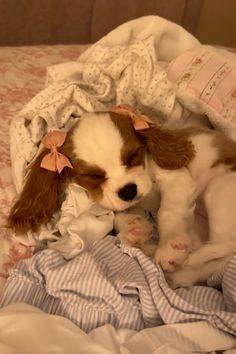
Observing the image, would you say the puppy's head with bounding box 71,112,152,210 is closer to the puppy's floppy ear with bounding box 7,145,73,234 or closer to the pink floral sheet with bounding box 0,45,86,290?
the puppy's floppy ear with bounding box 7,145,73,234

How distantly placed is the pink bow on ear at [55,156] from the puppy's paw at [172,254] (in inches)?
13.2

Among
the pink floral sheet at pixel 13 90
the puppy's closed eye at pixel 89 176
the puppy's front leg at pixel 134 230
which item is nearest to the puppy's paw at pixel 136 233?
the puppy's front leg at pixel 134 230

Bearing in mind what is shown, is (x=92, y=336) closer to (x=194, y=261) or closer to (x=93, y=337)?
(x=93, y=337)

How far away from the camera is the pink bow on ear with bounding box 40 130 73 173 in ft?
4.35

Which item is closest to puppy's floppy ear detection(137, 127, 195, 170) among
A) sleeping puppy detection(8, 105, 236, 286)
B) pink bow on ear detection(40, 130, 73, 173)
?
sleeping puppy detection(8, 105, 236, 286)

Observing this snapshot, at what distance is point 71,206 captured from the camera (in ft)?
4.49

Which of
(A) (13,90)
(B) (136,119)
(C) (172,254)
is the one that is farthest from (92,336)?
(A) (13,90)

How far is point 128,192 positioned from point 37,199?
0.24m

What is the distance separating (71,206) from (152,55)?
64 centimetres

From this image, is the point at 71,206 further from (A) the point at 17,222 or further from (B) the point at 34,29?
(B) the point at 34,29

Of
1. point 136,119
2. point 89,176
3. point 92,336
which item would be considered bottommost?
point 92,336

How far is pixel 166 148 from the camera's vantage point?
1.43 meters

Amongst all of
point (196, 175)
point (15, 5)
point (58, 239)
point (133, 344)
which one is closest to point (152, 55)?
point (196, 175)

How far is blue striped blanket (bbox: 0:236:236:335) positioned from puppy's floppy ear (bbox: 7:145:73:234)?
0.50 feet
